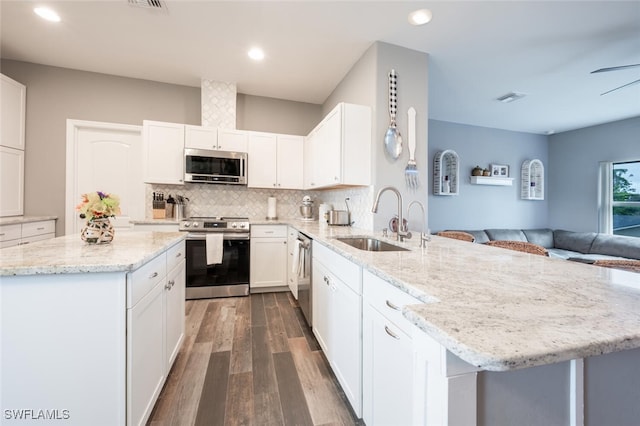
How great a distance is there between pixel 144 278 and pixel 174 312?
25.8 inches

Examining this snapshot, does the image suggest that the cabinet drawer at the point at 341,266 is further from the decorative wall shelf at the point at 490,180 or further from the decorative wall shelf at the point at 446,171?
the decorative wall shelf at the point at 490,180

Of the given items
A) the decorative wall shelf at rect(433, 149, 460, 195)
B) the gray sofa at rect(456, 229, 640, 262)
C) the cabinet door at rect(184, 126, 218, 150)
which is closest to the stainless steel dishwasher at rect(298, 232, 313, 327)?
the cabinet door at rect(184, 126, 218, 150)

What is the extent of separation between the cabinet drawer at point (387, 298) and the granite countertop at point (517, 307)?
57 mm

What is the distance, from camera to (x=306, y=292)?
2.39 metres

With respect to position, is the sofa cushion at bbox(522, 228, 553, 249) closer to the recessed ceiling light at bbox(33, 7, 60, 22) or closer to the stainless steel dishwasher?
the stainless steel dishwasher

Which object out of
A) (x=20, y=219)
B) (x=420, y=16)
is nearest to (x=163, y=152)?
(x=20, y=219)

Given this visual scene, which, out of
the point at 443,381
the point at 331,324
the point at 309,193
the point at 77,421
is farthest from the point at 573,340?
the point at 309,193

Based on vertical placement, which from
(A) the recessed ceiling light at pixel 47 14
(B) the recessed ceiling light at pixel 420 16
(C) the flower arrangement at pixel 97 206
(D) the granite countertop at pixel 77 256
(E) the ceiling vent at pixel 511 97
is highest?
(A) the recessed ceiling light at pixel 47 14

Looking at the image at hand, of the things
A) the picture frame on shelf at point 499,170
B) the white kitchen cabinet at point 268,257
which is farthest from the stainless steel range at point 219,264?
the picture frame on shelf at point 499,170

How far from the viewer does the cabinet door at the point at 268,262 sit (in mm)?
3234

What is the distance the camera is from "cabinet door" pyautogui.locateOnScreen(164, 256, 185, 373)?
1608mm

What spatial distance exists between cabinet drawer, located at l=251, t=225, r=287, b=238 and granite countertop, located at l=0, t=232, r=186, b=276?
5.29ft

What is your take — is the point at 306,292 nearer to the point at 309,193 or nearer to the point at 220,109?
the point at 309,193

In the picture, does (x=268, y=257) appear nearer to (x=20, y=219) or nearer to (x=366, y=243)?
(x=366, y=243)
